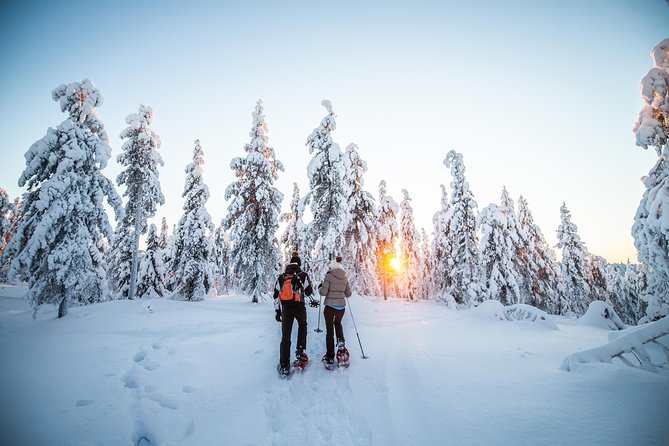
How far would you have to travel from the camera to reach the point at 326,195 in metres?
17.9

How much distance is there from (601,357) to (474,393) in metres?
2.50

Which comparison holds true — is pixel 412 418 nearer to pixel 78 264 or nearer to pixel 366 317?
pixel 366 317

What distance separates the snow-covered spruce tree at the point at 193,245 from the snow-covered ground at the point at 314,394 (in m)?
12.5

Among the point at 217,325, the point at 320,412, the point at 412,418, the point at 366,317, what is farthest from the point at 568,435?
the point at 217,325

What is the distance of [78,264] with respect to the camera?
11609mm

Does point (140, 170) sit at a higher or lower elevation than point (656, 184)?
higher

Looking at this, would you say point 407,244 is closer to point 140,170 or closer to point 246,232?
point 246,232

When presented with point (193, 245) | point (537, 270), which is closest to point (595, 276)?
point (537, 270)

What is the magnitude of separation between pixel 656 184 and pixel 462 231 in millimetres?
15605

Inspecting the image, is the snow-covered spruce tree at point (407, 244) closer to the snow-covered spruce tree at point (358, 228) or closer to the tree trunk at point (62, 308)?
the snow-covered spruce tree at point (358, 228)

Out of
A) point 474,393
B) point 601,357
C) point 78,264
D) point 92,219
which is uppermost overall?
point 92,219

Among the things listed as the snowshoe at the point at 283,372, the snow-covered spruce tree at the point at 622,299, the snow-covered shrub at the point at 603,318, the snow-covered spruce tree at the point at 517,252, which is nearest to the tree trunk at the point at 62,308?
the snowshoe at the point at 283,372

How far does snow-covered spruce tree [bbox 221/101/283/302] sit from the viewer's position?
18594mm

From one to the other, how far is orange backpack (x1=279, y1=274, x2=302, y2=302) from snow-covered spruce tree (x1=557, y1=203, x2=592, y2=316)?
106ft
